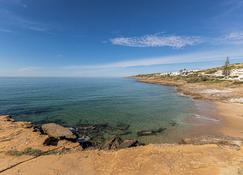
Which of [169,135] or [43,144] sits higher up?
[43,144]

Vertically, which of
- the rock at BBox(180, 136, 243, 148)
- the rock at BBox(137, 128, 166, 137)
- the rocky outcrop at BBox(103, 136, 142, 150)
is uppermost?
the rocky outcrop at BBox(103, 136, 142, 150)

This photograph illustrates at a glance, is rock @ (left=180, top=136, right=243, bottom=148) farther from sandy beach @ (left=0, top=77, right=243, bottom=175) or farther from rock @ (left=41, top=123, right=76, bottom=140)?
rock @ (left=41, top=123, right=76, bottom=140)

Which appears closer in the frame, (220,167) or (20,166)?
Answer: (220,167)

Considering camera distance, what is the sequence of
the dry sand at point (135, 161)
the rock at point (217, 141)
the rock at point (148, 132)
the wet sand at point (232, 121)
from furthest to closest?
1. the rock at point (148, 132)
2. the wet sand at point (232, 121)
3. the rock at point (217, 141)
4. the dry sand at point (135, 161)

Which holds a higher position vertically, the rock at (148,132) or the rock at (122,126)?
the rock at (122,126)

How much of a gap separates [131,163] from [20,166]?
7709mm

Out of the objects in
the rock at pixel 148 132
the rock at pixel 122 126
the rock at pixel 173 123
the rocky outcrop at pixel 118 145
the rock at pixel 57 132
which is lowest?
the rock at pixel 173 123

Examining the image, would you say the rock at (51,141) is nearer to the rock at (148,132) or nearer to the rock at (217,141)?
the rock at (148,132)

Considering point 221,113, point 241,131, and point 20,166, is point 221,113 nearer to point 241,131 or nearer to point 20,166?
point 241,131

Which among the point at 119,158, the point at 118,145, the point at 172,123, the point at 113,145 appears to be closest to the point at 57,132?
the point at 113,145

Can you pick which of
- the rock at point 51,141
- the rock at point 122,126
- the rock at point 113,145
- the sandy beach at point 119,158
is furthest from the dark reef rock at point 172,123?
the rock at point 51,141

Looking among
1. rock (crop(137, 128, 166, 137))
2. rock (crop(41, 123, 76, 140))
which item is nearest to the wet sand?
rock (crop(137, 128, 166, 137))

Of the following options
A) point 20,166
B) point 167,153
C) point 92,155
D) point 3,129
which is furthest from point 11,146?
point 167,153

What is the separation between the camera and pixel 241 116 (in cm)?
2597
